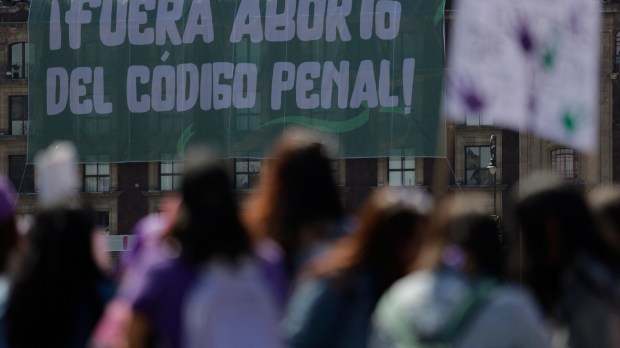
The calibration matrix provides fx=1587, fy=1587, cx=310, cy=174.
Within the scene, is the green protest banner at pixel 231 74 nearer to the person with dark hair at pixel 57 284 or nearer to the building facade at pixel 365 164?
→ the building facade at pixel 365 164

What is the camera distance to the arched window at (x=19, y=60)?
60.0 metres

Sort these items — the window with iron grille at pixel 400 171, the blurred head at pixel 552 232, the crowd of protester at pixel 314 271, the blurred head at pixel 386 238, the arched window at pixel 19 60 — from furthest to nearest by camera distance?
the arched window at pixel 19 60
the window with iron grille at pixel 400 171
the blurred head at pixel 386 238
the blurred head at pixel 552 232
the crowd of protester at pixel 314 271

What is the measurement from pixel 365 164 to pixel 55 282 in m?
52.4

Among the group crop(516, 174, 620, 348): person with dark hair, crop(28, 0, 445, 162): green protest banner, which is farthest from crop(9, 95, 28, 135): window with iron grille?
crop(516, 174, 620, 348): person with dark hair

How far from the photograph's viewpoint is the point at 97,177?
59375 millimetres

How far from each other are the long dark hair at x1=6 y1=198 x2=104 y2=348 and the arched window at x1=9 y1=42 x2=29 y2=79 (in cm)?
5485

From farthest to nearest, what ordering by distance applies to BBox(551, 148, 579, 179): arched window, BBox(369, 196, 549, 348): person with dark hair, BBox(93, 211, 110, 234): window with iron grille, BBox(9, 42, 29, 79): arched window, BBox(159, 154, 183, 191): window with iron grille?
BBox(9, 42, 29, 79): arched window < BBox(93, 211, 110, 234): window with iron grille < BBox(159, 154, 183, 191): window with iron grille < BBox(551, 148, 579, 179): arched window < BBox(369, 196, 549, 348): person with dark hair

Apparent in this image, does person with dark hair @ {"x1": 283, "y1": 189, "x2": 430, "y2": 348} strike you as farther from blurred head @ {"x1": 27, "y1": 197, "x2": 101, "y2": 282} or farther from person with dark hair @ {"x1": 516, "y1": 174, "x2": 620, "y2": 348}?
blurred head @ {"x1": 27, "y1": 197, "x2": 101, "y2": 282}

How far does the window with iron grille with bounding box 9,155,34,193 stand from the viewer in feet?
193

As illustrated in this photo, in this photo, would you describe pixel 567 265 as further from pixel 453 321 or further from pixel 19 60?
pixel 19 60

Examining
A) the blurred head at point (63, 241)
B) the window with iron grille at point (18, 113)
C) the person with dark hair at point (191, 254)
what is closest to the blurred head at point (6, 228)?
the blurred head at point (63, 241)

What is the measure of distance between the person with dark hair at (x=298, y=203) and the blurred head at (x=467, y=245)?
94cm

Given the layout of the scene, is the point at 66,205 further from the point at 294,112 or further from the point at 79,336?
the point at 294,112

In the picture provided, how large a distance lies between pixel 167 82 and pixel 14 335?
4770cm
